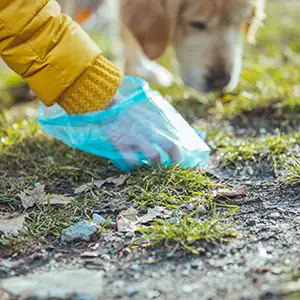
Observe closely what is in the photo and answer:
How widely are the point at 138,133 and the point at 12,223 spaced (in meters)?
0.61

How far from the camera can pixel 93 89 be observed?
208 centimetres

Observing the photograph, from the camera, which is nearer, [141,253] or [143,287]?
[143,287]

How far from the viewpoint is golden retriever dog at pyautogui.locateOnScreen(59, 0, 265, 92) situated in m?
3.30

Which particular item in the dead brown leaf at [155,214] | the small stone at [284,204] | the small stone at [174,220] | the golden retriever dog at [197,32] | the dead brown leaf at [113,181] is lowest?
the dead brown leaf at [113,181]

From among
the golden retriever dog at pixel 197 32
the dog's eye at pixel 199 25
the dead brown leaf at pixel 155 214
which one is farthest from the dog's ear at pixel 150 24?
the dead brown leaf at pixel 155 214

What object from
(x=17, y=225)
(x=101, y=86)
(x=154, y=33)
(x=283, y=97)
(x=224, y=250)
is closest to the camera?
(x=224, y=250)

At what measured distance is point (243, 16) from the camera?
3420 mm

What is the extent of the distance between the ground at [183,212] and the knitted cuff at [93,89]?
10.3 inches

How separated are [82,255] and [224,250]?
1.29 ft

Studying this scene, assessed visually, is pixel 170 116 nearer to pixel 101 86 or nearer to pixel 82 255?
pixel 101 86

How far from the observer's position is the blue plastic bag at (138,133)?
2.11 metres

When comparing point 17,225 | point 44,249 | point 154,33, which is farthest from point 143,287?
point 154,33

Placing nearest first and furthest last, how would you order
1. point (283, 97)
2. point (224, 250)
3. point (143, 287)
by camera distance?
point (143, 287), point (224, 250), point (283, 97)

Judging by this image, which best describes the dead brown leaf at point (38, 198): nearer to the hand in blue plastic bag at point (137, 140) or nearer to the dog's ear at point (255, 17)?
the hand in blue plastic bag at point (137, 140)
